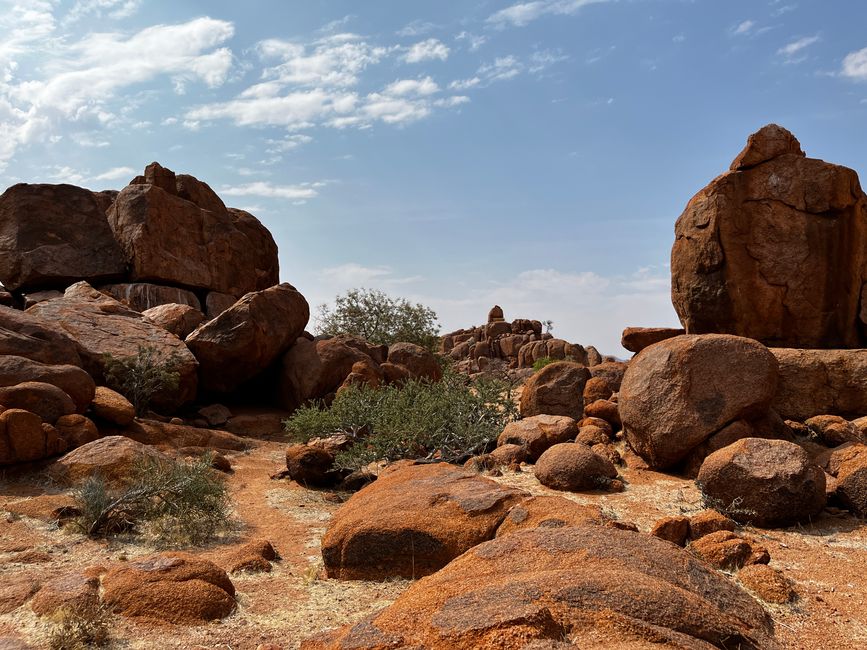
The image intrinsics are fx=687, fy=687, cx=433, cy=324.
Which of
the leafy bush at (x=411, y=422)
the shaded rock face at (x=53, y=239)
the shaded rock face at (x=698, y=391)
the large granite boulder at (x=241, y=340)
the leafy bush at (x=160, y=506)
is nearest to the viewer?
the leafy bush at (x=160, y=506)

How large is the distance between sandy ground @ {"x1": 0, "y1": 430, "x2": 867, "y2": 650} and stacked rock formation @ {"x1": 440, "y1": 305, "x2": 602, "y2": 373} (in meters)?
22.7

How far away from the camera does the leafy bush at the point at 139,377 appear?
46.6 ft

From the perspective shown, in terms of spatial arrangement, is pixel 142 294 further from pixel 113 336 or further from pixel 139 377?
pixel 139 377

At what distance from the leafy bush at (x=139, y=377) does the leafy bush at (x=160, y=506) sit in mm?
5930

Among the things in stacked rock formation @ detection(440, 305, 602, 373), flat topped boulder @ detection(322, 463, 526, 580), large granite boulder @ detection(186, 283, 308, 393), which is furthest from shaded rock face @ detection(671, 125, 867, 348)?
stacked rock formation @ detection(440, 305, 602, 373)

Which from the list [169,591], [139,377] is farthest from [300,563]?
[139,377]

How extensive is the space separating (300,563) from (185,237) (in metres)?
17.8

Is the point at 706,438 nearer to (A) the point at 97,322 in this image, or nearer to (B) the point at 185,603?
(B) the point at 185,603

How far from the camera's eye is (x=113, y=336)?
601 inches

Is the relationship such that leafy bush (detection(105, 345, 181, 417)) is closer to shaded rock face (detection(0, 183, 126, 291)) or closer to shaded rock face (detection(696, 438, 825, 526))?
shaded rock face (detection(0, 183, 126, 291))

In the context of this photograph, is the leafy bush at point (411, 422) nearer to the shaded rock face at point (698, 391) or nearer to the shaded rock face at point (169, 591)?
the shaded rock face at point (698, 391)

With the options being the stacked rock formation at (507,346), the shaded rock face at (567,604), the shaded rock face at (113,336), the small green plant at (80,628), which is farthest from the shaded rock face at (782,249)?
the stacked rock formation at (507,346)

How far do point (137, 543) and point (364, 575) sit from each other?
9.69 feet

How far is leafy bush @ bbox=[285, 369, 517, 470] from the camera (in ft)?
35.0
